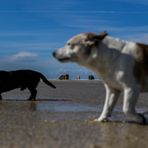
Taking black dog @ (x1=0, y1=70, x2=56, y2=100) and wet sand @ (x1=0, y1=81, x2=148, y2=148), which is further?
black dog @ (x1=0, y1=70, x2=56, y2=100)

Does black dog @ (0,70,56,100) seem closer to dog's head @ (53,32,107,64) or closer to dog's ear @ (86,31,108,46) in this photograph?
dog's head @ (53,32,107,64)

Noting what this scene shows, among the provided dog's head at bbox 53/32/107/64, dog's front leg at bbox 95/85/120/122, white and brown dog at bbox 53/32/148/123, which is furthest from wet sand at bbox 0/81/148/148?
dog's head at bbox 53/32/107/64

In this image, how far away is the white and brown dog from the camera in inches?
315

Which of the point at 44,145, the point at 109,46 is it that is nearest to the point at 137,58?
the point at 109,46

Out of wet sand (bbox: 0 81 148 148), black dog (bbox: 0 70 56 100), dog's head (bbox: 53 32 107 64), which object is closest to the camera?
wet sand (bbox: 0 81 148 148)

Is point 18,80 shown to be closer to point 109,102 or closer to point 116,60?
point 109,102

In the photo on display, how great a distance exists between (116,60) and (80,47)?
58cm

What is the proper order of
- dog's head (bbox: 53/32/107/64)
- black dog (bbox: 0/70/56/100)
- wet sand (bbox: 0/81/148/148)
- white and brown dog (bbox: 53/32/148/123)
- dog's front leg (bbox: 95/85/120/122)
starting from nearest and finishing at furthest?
wet sand (bbox: 0/81/148/148)
white and brown dog (bbox: 53/32/148/123)
dog's head (bbox: 53/32/107/64)
dog's front leg (bbox: 95/85/120/122)
black dog (bbox: 0/70/56/100)

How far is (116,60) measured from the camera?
26.5ft

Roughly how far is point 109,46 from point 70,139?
215 centimetres

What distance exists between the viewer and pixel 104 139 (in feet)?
21.4

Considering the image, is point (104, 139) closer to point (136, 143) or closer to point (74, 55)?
point (136, 143)

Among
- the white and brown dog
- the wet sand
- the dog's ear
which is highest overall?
the dog's ear

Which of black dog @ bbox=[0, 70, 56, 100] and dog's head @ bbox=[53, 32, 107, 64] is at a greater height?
dog's head @ bbox=[53, 32, 107, 64]
